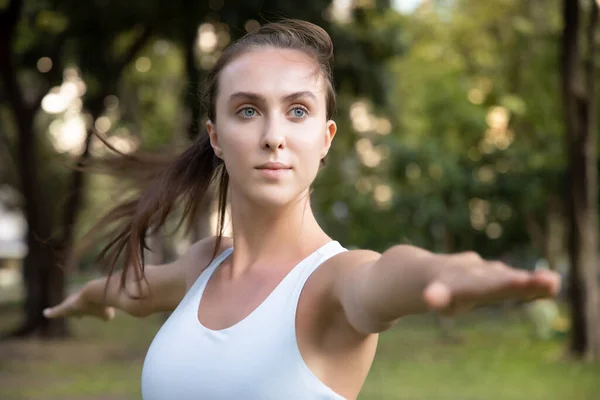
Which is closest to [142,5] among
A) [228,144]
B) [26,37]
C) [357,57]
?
[357,57]

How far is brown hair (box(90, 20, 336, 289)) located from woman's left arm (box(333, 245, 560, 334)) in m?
0.63

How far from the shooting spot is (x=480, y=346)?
15.5 meters

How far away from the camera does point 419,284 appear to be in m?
1.72

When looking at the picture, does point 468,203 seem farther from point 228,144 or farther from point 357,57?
point 228,144

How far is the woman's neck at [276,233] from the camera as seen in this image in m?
2.39

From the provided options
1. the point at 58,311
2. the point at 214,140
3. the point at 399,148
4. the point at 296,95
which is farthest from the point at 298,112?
the point at 399,148

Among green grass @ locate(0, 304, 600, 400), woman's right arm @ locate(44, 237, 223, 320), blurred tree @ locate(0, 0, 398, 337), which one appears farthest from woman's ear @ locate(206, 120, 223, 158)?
blurred tree @ locate(0, 0, 398, 337)

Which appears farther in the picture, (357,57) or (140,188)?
(357,57)

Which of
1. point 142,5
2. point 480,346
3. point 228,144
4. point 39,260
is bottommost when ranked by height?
point 480,346

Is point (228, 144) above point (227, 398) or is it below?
above

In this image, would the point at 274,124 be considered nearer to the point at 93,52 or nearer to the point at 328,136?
the point at 328,136

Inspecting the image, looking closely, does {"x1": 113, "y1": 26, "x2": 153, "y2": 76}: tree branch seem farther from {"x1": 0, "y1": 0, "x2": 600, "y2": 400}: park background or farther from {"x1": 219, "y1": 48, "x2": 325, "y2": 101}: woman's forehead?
{"x1": 219, "y1": 48, "x2": 325, "y2": 101}: woman's forehead

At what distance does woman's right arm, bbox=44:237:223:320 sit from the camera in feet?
9.51

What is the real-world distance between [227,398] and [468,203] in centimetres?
1987
